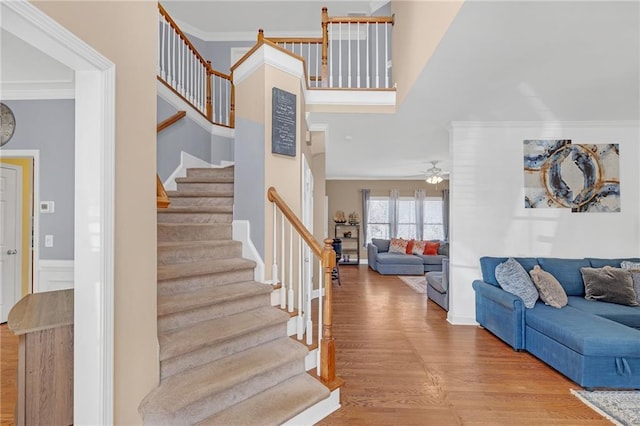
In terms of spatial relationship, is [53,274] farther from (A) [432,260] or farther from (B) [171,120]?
(A) [432,260]

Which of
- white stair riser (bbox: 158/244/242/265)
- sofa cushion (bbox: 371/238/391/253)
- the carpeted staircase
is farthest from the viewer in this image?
sofa cushion (bbox: 371/238/391/253)

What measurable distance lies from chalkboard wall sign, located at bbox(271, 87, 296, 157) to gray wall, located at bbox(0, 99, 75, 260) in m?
2.38

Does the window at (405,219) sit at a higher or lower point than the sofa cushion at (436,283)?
higher

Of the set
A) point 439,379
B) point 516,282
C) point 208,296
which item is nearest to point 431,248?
point 516,282

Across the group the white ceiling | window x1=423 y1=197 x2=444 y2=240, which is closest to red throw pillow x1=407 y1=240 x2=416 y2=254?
window x1=423 y1=197 x2=444 y2=240

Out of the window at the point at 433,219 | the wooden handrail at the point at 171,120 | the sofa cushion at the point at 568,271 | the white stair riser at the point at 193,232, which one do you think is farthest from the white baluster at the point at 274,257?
the window at the point at 433,219

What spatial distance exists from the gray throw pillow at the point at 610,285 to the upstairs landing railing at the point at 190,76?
17.5ft

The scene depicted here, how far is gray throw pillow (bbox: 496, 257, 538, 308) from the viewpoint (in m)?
3.09

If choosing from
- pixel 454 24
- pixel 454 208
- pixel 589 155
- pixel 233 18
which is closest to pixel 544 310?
pixel 454 208

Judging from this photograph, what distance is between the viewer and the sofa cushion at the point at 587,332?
7.63ft

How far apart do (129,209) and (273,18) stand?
5.08 meters

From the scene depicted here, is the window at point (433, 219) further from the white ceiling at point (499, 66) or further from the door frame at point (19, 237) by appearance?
the door frame at point (19, 237)

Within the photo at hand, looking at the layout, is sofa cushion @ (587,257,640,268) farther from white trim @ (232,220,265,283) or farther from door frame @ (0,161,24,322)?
door frame @ (0,161,24,322)

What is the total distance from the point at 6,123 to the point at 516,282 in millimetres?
5889
